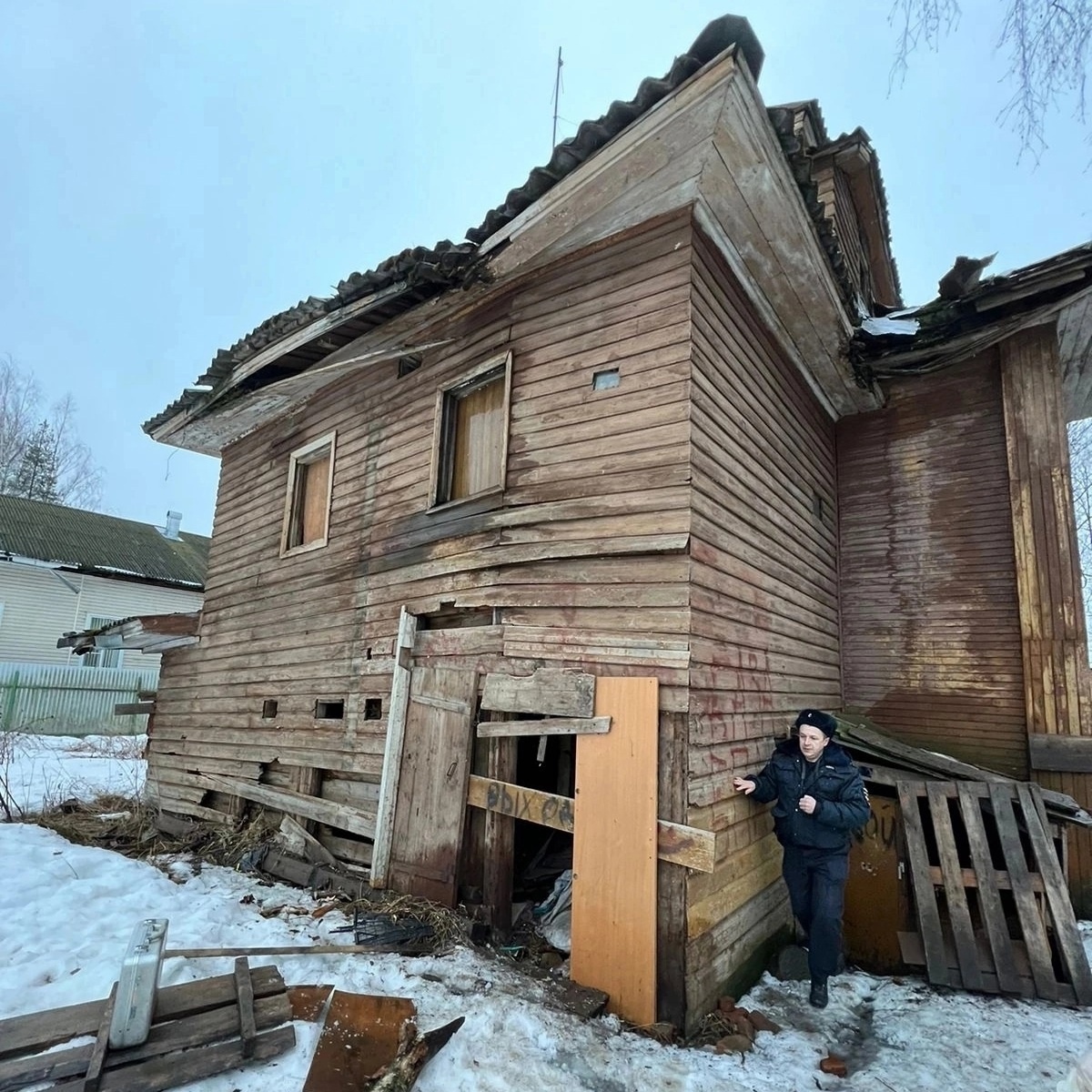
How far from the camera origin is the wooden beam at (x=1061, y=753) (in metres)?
6.17

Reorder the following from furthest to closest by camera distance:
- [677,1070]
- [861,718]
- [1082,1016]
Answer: [861,718], [1082,1016], [677,1070]

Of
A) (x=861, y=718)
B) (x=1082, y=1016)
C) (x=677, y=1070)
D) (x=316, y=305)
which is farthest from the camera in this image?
(x=861, y=718)

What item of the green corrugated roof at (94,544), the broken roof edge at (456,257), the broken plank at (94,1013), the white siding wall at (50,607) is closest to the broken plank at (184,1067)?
the broken plank at (94,1013)

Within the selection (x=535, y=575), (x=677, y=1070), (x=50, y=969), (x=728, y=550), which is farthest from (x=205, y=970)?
(x=728, y=550)

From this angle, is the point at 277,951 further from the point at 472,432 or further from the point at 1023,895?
the point at 1023,895

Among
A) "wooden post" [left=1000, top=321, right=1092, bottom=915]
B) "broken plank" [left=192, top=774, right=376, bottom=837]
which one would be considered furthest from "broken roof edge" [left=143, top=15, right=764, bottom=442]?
"wooden post" [left=1000, top=321, right=1092, bottom=915]

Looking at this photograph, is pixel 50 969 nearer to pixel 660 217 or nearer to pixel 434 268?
pixel 434 268

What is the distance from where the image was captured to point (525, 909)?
5.65 meters

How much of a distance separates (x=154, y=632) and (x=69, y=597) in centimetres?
1646

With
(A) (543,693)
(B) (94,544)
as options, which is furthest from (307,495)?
(B) (94,544)

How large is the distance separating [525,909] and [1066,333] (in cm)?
805

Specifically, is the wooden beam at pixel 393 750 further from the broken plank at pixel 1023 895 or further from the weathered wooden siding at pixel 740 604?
the broken plank at pixel 1023 895

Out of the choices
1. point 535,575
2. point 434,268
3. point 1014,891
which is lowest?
point 1014,891

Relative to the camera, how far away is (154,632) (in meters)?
9.69
